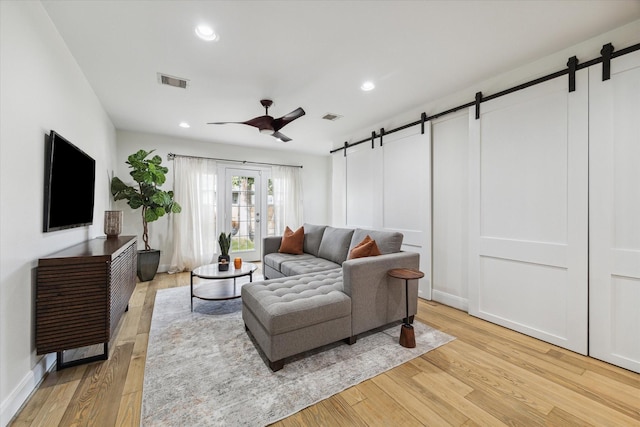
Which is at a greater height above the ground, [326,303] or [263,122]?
[263,122]

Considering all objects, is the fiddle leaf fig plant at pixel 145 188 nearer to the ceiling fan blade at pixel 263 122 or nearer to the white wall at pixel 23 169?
Result: the white wall at pixel 23 169

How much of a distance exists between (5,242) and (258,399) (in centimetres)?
167

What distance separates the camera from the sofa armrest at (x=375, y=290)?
231cm

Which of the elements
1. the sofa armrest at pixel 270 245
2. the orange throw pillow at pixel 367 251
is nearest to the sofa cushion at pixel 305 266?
the orange throw pillow at pixel 367 251

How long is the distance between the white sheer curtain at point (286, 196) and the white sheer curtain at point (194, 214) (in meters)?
1.35

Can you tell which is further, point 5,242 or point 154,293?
point 154,293

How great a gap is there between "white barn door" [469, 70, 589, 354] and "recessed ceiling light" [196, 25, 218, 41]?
2685 millimetres

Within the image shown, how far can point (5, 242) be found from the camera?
1.44 meters

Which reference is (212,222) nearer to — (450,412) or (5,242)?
(5,242)

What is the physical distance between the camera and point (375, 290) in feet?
8.00

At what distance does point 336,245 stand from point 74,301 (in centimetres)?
261

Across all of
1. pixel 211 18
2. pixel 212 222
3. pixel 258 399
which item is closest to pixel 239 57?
pixel 211 18

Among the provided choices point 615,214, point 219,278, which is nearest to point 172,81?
→ point 219,278

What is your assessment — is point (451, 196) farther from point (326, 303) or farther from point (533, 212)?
point (326, 303)
